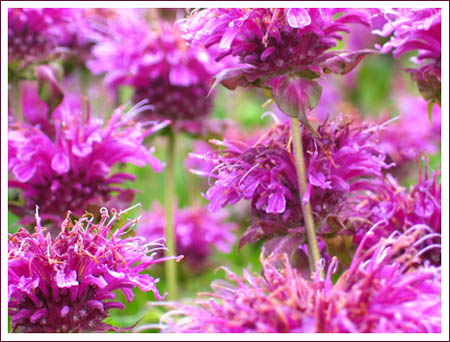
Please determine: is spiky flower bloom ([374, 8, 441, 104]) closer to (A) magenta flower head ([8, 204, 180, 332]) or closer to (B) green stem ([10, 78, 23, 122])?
(A) magenta flower head ([8, 204, 180, 332])

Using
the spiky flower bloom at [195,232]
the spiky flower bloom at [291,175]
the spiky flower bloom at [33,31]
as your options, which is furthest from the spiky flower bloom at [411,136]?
the spiky flower bloom at [33,31]

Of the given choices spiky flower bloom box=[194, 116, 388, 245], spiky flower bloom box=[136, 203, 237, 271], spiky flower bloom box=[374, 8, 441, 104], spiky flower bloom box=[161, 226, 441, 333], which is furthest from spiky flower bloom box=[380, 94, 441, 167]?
spiky flower bloom box=[161, 226, 441, 333]

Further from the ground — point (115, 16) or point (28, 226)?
point (115, 16)

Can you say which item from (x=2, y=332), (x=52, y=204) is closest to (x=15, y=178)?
(x=52, y=204)

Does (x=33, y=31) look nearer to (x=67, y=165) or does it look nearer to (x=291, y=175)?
(x=67, y=165)

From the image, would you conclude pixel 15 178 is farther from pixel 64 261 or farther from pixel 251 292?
pixel 251 292

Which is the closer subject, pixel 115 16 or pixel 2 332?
pixel 2 332

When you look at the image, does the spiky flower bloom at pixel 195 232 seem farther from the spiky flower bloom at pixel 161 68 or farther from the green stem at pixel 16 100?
the green stem at pixel 16 100
